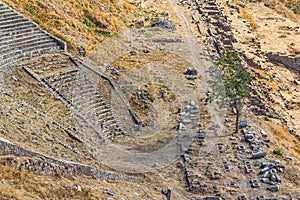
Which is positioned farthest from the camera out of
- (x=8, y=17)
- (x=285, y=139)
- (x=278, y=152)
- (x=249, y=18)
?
(x=249, y=18)

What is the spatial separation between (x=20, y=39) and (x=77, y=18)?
5.81m

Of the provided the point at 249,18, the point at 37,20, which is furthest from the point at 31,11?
the point at 249,18

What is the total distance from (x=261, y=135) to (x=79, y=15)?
44.1ft

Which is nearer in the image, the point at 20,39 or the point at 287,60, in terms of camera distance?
the point at 20,39

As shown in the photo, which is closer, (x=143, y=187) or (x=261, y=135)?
(x=143, y=187)

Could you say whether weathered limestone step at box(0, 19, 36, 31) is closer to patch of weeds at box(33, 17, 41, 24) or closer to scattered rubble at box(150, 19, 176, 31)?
patch of weeds at box(33, 17, 41, 24)

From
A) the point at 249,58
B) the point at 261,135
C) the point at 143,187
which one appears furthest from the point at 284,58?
the point at 143,187

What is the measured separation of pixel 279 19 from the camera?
46.6m

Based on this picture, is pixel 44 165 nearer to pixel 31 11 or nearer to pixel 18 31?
pixel 18 31

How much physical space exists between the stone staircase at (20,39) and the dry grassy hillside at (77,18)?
2.85ft

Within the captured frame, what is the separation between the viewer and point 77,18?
28969 mm

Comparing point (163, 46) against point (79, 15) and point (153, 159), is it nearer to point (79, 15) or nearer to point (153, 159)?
point (79, 15)

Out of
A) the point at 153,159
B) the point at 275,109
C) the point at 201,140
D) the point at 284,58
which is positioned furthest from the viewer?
the point at 284,58

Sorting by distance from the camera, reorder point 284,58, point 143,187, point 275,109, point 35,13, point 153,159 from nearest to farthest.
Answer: point 143,187 → point 153,159 → point 35,13 → point 275,109 → point 284,58
